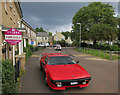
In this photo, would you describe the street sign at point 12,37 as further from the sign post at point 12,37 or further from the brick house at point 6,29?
the brick house at point 6,29

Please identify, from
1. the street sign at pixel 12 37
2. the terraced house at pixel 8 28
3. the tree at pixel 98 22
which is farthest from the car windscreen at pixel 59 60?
the tree at pixel 98 22

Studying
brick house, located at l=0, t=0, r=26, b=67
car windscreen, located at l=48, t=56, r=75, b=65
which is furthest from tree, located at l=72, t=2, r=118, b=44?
car windscreen, located at l=48, t=56, r=75, b=65

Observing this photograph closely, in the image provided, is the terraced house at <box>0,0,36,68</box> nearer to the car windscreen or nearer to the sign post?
the sign post

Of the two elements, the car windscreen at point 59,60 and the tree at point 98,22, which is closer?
the car windscreen at point 59,60

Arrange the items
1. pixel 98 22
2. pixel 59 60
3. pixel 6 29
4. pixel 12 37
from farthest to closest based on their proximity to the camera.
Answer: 1. pixel 98 22
2. pixel 6 29
3. pixel 59 60
4. pixel 12 37

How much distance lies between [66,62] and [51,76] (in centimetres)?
168

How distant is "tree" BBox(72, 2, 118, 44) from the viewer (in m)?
23.6

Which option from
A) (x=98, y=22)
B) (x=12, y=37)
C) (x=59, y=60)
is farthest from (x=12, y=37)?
(x=98, y=22)

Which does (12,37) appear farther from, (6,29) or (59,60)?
(59,60)

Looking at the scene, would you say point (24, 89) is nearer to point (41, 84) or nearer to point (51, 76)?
point (41, 84)

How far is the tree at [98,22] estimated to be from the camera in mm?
23609

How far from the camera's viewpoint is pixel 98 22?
26375 millimetres

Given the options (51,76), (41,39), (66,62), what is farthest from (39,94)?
(41,39)

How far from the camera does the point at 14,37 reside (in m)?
4.90
